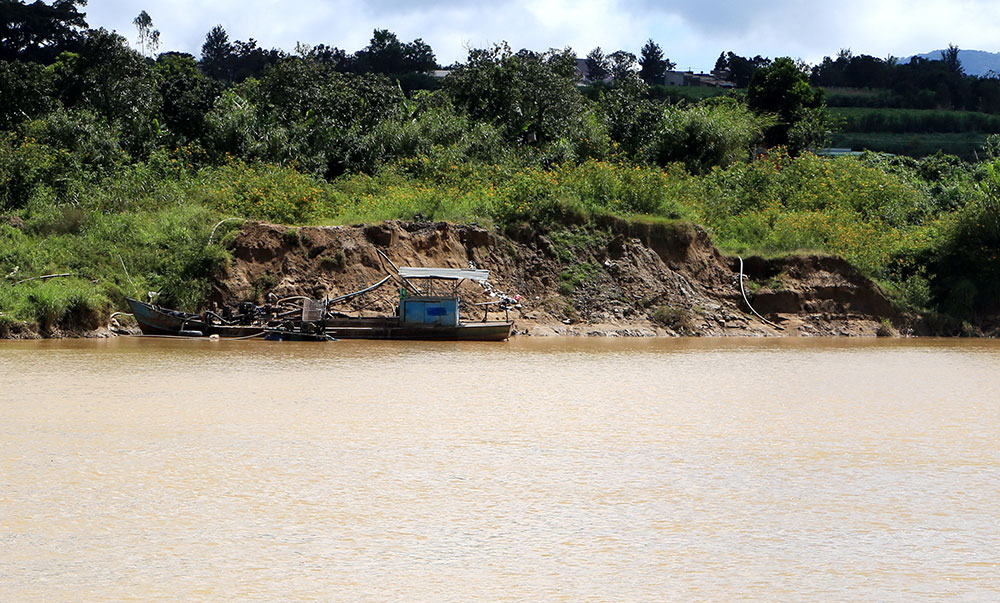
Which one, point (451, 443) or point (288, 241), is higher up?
point (288, 241)

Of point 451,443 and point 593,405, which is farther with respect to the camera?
point 593,405

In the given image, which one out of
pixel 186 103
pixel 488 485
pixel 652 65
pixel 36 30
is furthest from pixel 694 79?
pixel 488 485

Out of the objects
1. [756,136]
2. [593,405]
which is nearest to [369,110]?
[756,136]

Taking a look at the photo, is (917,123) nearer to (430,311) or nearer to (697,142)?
(697,142)

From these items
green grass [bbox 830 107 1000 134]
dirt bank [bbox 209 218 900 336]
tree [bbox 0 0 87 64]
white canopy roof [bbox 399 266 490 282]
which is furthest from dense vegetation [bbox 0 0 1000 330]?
green grass [bbox 830 107 1000 134]

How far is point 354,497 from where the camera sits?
32.9ft

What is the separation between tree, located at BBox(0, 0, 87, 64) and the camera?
57844mm

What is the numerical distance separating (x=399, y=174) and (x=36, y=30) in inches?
1323

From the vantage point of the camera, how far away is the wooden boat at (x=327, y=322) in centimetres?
2470

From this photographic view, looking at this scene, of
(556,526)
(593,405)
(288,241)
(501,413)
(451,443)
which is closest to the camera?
(556,526)

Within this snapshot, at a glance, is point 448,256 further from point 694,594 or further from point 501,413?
point 694,594

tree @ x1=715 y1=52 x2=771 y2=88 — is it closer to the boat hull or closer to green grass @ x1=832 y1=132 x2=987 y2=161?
green grass @ x1=832 y1=132 x2=987 y2=161

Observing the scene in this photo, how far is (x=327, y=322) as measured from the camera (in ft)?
82.7

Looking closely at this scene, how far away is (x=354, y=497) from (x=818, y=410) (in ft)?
26.9
